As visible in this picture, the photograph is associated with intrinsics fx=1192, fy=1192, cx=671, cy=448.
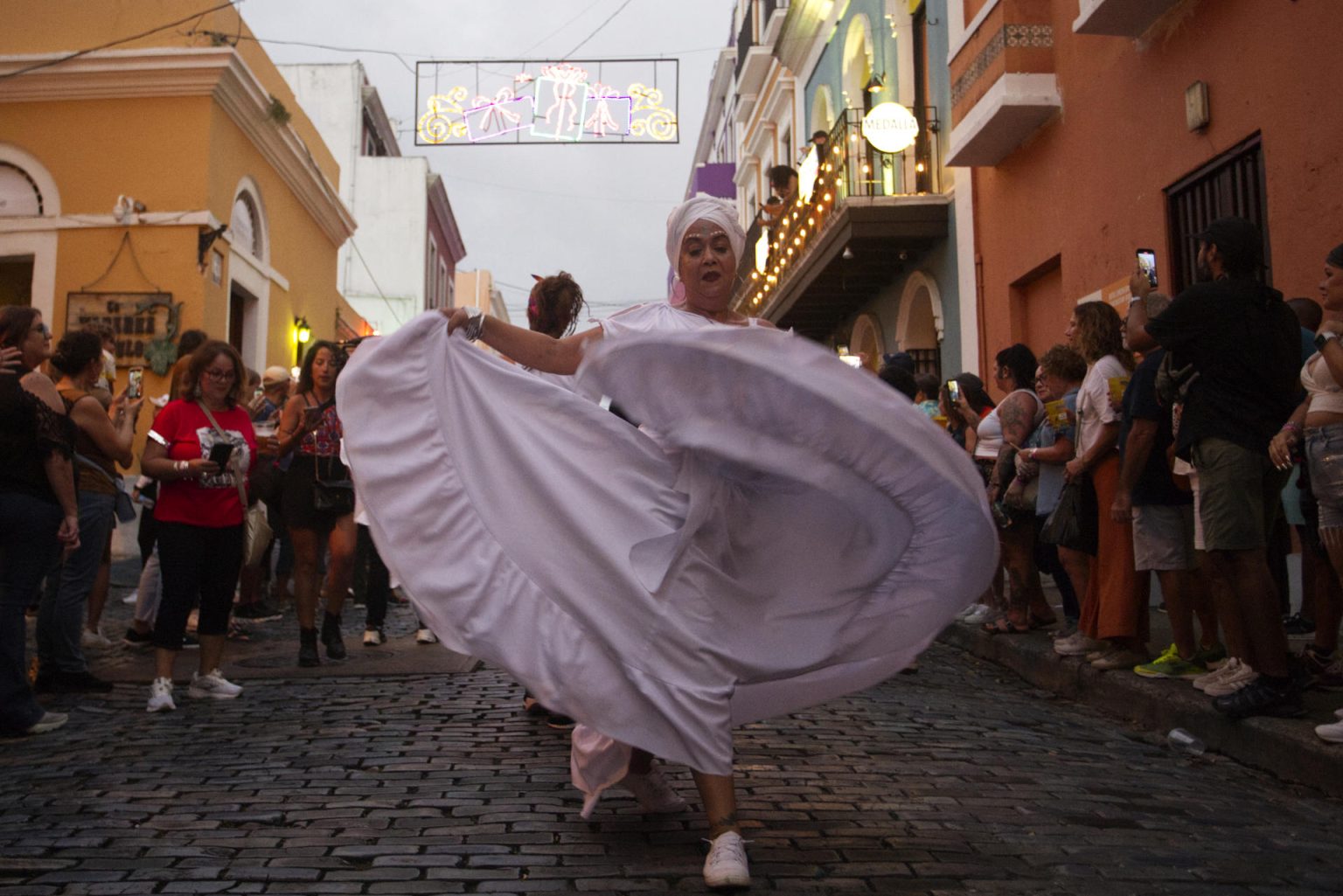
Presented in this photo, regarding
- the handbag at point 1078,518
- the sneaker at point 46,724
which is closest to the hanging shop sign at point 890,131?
the handbag at point 1078,518

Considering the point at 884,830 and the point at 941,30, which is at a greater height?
the point at 941,30

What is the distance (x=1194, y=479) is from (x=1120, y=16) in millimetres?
5320

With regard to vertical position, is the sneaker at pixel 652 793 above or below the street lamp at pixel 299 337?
below

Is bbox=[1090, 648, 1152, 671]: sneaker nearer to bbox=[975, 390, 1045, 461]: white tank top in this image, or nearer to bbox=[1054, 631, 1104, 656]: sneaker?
bbox=[1054, 631, 1104, 656]: sneaker

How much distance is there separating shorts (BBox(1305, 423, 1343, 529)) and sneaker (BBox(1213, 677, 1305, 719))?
69 cm

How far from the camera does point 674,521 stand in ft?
11.0

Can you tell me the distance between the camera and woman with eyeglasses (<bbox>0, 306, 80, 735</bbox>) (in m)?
5.00

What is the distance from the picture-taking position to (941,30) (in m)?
14.4

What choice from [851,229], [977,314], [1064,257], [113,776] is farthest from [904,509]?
[851,229]

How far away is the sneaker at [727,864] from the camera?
299 cm

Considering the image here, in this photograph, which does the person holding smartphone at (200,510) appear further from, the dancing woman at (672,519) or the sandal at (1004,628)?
the sandal at (1004,628)

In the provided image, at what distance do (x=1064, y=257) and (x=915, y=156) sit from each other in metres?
4.61

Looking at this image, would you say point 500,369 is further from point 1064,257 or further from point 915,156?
point 915,156

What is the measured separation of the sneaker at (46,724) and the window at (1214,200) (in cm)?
694
